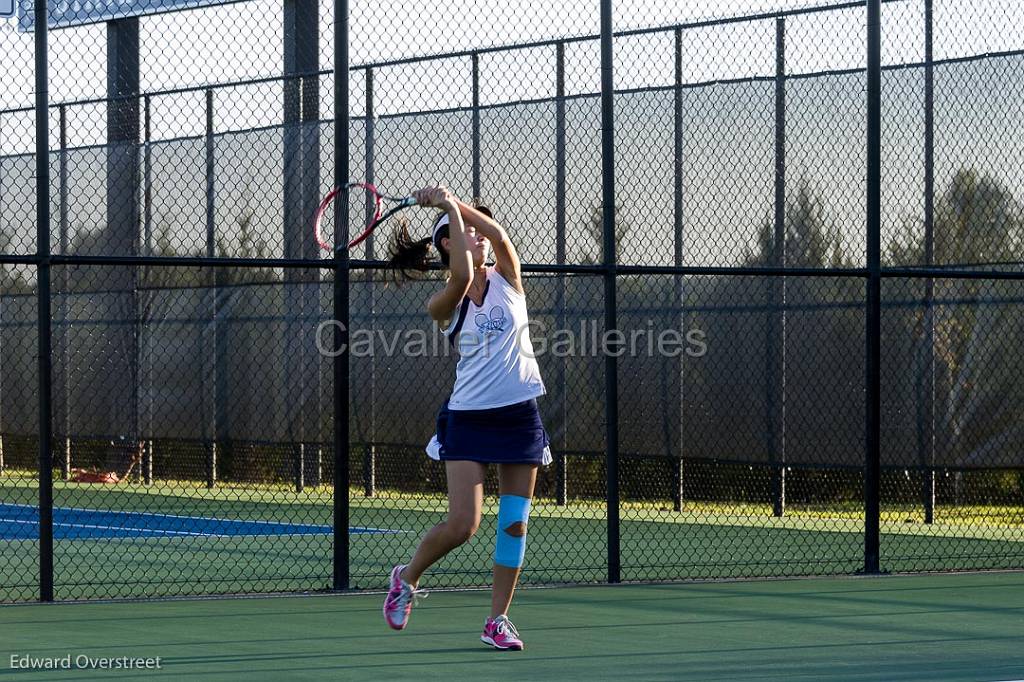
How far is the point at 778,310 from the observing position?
1283 cm

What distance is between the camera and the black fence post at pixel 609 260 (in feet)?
28.8

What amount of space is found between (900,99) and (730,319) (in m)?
1.99

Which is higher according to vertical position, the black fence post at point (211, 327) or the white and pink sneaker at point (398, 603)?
the black fence post at point (211, 327)

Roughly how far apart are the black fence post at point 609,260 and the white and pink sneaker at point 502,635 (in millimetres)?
2328

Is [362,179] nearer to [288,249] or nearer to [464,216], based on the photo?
[288,249]

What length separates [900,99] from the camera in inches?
485

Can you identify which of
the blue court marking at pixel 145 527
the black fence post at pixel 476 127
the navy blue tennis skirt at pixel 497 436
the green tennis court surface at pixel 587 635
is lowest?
the blue court marking at pixel 145 527

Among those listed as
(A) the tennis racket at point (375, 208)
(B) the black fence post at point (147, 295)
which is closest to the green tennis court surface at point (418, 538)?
(B) the black fence post at point (147, 295)

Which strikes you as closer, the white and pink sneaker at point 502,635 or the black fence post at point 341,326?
the white and pink sneaker at point 502,635

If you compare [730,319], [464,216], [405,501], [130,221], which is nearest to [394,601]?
[464,216]

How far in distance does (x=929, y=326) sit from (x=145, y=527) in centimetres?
573
